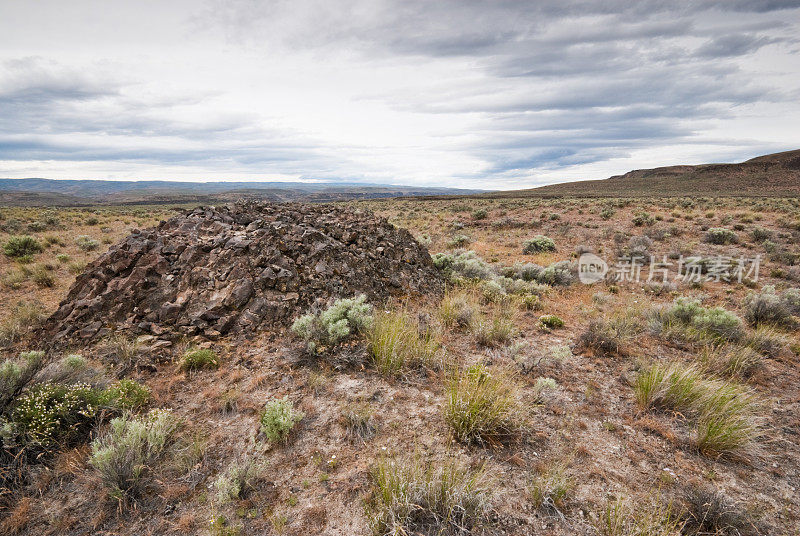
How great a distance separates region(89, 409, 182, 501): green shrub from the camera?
2900 millimetres

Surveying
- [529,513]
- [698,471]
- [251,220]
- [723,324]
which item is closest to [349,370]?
[529,513]

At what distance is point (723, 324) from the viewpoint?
6359mm

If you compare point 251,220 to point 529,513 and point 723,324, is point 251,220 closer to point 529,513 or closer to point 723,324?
point 529,513

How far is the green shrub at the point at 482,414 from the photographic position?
3475 millimetres

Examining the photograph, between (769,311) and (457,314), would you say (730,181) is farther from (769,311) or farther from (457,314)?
(457,314)

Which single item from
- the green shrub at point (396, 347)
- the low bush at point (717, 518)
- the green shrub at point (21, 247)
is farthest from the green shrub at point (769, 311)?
the green shrub at point (21, 247)

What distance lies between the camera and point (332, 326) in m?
5.09

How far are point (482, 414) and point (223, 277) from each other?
527 centimetres

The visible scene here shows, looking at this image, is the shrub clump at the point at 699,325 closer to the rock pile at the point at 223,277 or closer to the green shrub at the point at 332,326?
the rock pile at the point at 223,277

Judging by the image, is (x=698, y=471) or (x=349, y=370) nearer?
(x=698, y=471)

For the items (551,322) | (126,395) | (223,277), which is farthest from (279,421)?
(551,322)

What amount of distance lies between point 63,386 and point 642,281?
551 inches

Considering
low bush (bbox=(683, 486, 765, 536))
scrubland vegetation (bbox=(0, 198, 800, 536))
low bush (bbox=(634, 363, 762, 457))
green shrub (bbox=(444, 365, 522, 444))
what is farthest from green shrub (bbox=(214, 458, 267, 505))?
low bush (bbox=(634, 363, 762, 457))

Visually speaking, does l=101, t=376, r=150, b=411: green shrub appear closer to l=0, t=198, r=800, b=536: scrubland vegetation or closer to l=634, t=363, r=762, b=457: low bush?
l=0, t=198, r=800, b=536: scrubland vegetation
